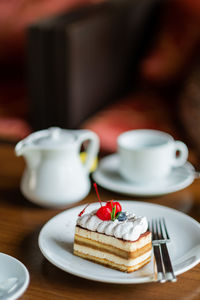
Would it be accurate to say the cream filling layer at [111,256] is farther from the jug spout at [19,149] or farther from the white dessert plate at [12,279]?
the jug spout at [19,149]

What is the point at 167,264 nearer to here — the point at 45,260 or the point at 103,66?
the point at 45,260

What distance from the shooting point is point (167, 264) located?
0.71 m

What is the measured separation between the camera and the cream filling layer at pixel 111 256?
2.36 feet

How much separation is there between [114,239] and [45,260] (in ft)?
0.43

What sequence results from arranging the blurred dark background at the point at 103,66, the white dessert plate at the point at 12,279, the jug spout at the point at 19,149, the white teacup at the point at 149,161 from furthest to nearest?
the blurred dark background at the point at 103,66
the white teacup at the point at 149,161
the jug spout at the point at 19,149
the white dessert plate at the point at 12,279

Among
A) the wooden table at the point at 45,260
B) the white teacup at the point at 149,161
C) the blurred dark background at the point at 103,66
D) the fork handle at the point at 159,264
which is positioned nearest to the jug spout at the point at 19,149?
the wooden table at the point at 45,260

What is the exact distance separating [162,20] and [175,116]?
0.52 meters

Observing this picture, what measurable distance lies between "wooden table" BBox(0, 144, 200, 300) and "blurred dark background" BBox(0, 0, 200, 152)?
698mm

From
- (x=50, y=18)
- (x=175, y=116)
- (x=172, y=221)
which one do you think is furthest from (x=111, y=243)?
(x=50, y=18)

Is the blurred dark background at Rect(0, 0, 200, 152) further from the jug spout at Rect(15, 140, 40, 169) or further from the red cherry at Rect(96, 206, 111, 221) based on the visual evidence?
the red cherry at Rect(96, 206, 111, 221)

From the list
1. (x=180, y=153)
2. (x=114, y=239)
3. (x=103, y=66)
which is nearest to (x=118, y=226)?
(x=114, y=239)

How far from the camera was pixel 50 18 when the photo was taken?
6.39ft

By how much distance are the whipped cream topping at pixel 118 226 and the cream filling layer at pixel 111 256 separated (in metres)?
0.03

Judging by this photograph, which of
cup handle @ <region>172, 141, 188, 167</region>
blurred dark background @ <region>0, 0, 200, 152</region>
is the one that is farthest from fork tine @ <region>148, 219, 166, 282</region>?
blurred dark background @ <region>0, 0, 200, 152</region>
